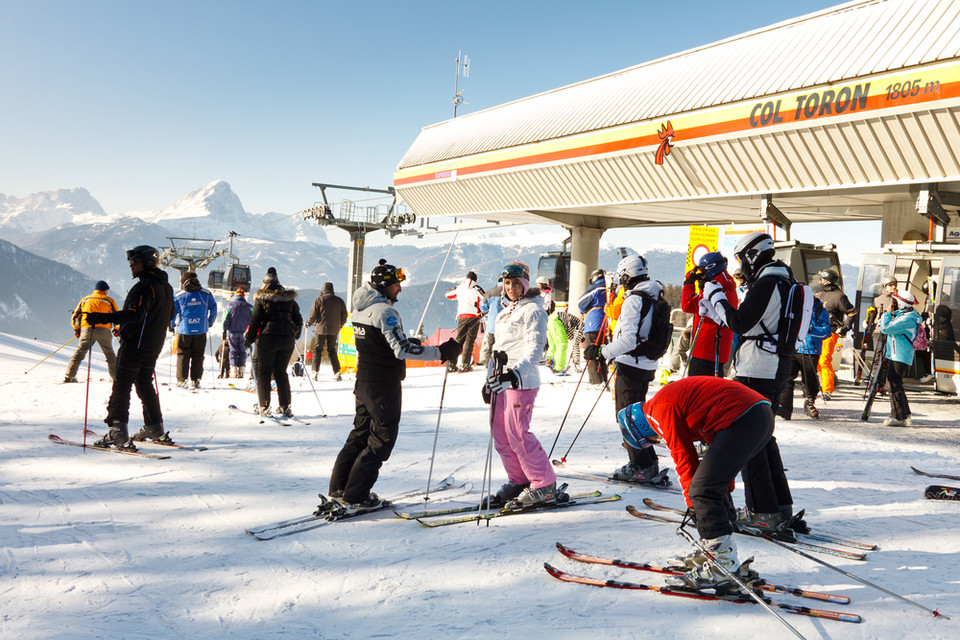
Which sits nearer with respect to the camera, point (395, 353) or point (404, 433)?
point (395, 353)

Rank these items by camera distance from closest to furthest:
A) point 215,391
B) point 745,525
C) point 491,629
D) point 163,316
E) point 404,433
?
point 491,629, point 745,525, point 163,316, point 404,433, point 215,391

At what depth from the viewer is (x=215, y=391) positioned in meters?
10.7

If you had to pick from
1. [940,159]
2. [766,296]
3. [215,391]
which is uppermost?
[940,159]

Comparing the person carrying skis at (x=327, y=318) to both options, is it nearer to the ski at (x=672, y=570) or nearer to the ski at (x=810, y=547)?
the ski at (x=810, y=547)

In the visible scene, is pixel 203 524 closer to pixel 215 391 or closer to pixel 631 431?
pixel 631 431

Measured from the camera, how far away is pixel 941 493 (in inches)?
215

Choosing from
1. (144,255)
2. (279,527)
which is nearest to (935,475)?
(279,527)

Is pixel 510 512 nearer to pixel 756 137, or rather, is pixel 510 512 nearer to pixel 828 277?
pixel 828 277

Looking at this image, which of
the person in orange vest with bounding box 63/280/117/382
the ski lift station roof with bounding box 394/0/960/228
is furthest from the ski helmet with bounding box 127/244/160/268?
the ski lift station roof with bounding box 394/0/960/228

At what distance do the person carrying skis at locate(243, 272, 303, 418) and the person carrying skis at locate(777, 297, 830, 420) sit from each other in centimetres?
620

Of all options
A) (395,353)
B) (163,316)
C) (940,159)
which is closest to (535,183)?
(940,159)

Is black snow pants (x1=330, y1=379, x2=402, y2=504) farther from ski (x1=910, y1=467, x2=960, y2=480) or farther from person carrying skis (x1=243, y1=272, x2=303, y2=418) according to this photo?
ski (x1=910, y1=467, x2=960, y2=480)

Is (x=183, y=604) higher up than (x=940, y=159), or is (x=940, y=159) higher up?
(x=940, y=159)

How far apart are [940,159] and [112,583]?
12.3 m
